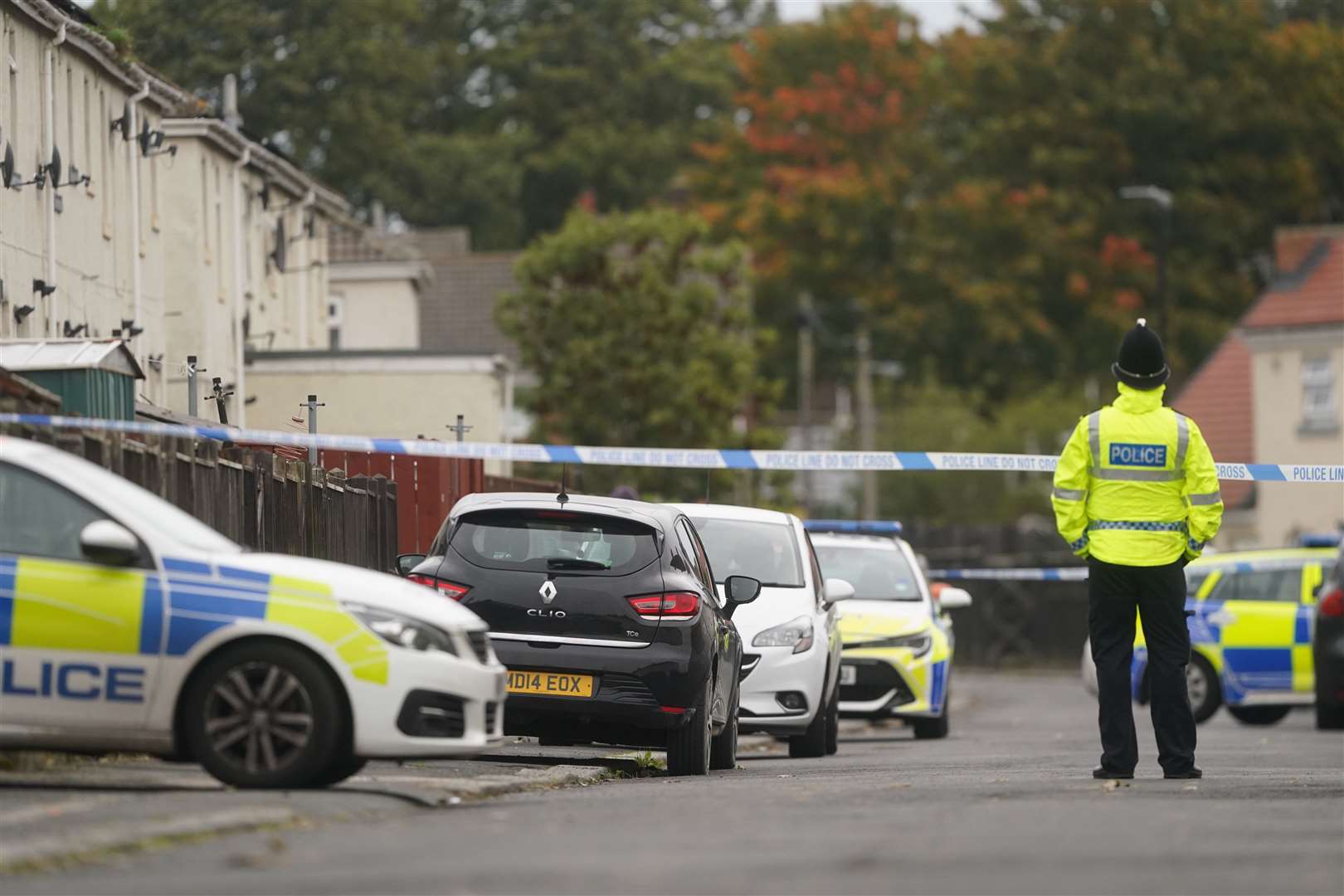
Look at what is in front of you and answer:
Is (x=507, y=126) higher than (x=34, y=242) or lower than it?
higher

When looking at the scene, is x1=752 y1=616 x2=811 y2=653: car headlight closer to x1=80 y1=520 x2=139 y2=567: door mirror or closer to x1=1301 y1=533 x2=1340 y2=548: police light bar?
x1=80 y1=520 x2=139 y2=567: door mirror

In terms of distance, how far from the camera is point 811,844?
9.66 m

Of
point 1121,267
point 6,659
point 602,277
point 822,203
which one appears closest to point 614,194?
point 822,203

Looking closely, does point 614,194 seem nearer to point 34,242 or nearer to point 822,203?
point 822,203

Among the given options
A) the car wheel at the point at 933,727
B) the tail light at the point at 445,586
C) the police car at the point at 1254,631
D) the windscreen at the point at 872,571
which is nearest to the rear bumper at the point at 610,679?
the tail light at the point at 445,586

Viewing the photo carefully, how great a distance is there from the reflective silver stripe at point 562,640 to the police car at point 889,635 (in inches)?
303

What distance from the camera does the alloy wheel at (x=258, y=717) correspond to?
11.3 m

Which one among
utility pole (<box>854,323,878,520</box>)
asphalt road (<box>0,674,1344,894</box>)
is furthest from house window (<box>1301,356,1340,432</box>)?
asphalt road (<box>0,674,1344,894</box>)

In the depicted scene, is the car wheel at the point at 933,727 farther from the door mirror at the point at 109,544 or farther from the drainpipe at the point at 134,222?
the door mirror at the point at 109,544

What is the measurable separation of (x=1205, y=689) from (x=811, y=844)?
57.3 feet

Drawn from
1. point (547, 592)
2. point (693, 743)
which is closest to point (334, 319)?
point (693, 743)

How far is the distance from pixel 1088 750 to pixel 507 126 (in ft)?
181

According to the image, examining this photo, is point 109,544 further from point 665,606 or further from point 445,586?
point 665,606

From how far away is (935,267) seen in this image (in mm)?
62938
